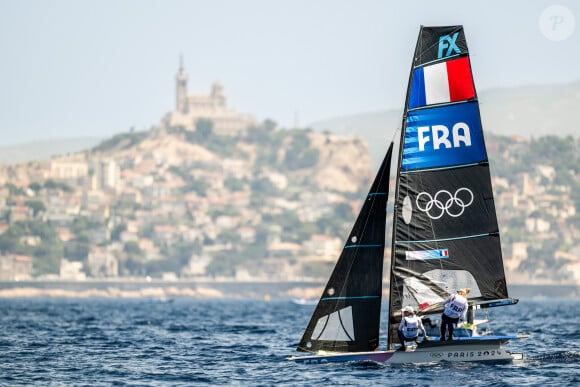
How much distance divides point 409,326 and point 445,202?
319 centimetres

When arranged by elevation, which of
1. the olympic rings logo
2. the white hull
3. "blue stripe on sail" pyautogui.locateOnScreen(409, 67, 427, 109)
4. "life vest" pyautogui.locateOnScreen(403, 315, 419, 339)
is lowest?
the white hull

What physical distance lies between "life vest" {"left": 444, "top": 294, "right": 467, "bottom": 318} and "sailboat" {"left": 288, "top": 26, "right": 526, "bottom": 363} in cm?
65

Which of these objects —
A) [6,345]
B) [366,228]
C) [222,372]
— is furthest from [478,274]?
[6,345]

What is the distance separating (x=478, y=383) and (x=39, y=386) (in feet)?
32.5

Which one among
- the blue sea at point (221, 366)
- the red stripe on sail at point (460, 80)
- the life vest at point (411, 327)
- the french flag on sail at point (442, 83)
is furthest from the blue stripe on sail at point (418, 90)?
the blue sea at point (221, 366)

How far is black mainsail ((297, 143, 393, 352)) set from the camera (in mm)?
31062

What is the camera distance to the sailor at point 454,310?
30203mm

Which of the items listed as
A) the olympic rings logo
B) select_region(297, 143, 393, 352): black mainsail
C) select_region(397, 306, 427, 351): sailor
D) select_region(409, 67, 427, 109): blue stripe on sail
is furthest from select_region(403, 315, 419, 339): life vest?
select_region(409, 67, 427, 109): blue stripe on sail

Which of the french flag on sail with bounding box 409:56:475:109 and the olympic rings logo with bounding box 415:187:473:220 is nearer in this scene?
the french flag on sail with bounding box 409:56:475:109

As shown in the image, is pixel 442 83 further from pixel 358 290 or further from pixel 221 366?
pixel 221 366

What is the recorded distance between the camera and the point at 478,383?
28.4m

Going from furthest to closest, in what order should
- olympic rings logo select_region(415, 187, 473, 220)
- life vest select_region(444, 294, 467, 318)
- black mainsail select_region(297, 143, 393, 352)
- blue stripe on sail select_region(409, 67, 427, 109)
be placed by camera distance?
1. olympic rings logo select_region(415, 187, 473, 220)
2. black mainsail select_region(297, 143, 393, 352)
3. blue stripe on sail select_region(409, 67, 427, 109)
4. life vest select_region(444, 294, 467, 318)

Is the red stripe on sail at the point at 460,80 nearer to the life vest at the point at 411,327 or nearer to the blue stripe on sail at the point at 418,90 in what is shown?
the blue stripe on sail at the point at 418,90

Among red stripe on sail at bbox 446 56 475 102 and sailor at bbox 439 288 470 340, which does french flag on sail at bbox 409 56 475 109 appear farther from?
sailor at bbox 439 288 470 340
